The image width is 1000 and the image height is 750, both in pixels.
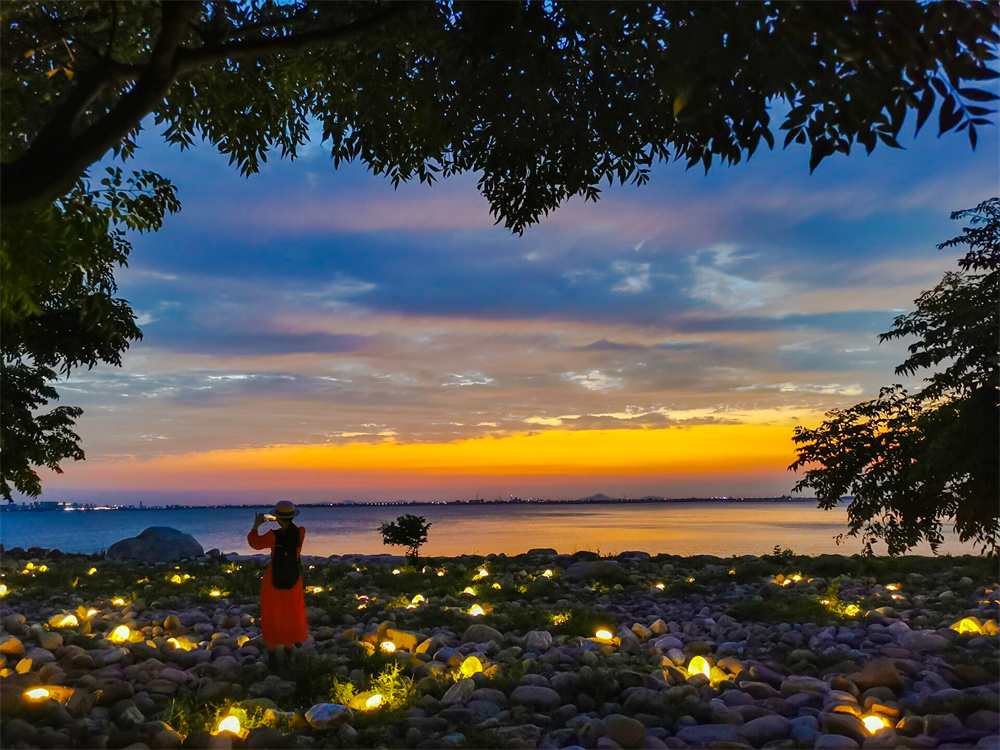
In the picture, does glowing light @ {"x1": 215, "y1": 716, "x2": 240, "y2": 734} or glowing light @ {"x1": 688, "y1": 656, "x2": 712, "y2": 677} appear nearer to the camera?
glowing light @ {"x1": 215, "y1": 716, "x2": 240, "y2": 734}

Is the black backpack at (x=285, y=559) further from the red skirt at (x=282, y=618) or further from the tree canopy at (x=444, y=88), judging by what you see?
the tree canopy at (x=444, y=88)

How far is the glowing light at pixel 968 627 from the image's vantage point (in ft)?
24.7

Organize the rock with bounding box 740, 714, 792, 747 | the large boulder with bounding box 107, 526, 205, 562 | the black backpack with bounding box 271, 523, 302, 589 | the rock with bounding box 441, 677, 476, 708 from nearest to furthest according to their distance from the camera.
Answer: the rock with bounding box 740, 714, 792, 747, the rock with bounding box 441, 677, 476, 708, the black backpack with bounding box 271, 523, 302, 589, the large boulder with bounding box 107, 526, 205, 562

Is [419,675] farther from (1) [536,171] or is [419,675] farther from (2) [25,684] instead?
(1) [536,171]

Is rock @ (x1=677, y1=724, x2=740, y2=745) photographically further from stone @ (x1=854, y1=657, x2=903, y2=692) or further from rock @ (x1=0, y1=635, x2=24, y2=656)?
rock @ (x1=0, y1=635, x2=24, y2=656)

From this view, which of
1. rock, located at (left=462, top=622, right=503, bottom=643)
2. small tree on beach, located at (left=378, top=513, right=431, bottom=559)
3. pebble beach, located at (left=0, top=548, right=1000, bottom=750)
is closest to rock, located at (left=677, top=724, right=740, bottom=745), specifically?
pebble beach, located at (left=0, top=548, right=1000, bottom=750)

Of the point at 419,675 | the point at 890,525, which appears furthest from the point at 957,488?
the point at 419,675

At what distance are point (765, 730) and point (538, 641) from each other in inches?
117

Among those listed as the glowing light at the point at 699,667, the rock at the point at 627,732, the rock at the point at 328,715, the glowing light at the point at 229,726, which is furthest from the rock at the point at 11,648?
the glowing light at the point at 699,667

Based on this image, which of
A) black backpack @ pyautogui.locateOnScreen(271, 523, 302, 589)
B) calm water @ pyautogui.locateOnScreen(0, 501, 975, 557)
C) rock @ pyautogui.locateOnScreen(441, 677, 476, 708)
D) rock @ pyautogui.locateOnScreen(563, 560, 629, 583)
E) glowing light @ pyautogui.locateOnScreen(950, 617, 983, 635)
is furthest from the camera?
calm water @ pyautogui.locateOnScreen(0, 501, 975, 557)

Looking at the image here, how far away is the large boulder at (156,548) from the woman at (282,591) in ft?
37.3

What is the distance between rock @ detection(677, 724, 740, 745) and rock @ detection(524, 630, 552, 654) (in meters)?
2.57

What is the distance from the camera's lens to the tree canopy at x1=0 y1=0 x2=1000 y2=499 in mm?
3771

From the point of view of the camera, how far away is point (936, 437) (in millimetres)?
9508
